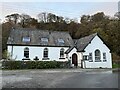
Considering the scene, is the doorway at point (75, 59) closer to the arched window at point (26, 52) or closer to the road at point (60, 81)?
the arched window at point (26, 52)

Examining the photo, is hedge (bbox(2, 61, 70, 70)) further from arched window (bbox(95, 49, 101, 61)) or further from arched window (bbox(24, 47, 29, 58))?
arched window (bbox(95, 49, 101, 61))

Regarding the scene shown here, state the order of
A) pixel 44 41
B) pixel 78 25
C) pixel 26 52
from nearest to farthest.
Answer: pixel 26 52 < pixel 44 41 < pixel 78 25

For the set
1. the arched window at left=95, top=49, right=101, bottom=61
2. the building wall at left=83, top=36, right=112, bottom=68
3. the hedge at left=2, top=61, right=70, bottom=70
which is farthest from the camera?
the arched window at left=95, top=49, right=101, bottom=61

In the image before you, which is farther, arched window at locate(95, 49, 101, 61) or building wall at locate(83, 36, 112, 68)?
arched window at locate(95, 49, 101, 61)

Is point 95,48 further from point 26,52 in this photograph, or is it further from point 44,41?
point 26,52

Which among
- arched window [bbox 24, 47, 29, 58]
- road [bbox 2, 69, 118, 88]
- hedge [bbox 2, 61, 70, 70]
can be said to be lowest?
road [bbox 2, 69, 118, 88]

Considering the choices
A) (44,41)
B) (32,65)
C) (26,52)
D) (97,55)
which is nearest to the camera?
(32,65)

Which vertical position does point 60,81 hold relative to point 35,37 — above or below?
below

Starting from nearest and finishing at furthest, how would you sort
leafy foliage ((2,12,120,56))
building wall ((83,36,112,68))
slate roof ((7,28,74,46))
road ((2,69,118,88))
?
road ((2,69,118,88))
building wall ((83,36,112,68))
slate roof ((7,28,74,46))
leafy foliage ((2,12,120,56))

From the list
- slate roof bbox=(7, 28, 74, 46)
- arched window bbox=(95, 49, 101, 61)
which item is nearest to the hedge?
arched window bbox=(95, 49, 101, 61)

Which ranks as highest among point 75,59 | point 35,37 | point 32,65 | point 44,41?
point 35,37

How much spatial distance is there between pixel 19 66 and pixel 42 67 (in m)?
3.10

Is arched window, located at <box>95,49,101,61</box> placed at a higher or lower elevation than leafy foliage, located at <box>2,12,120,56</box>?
lower

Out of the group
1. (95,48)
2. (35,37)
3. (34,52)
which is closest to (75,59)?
(95,48)
